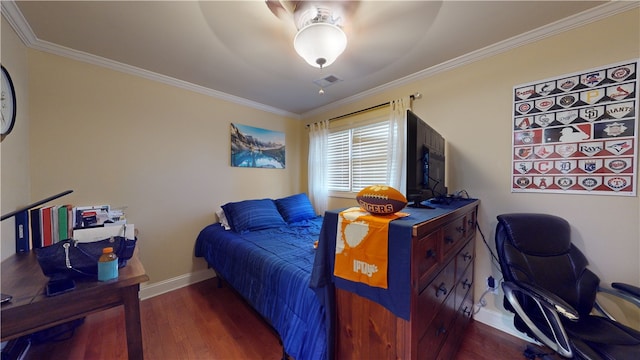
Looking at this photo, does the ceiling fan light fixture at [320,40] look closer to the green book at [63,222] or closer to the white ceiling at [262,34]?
the white ceiling at [262,34]

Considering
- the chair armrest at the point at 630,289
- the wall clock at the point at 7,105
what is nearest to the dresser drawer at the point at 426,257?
the chair armrest at the point at 630,289

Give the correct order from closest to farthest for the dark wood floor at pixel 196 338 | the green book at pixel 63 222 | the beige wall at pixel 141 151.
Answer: the dark wood floor at pixel 196 338 < the green book at pixel 63 222 < the beige wall at pixel 141 151

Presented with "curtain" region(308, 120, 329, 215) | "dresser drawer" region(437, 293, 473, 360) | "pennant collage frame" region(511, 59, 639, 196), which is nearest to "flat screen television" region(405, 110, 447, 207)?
"pennant collage frame" region(511, 59, 639, 196)

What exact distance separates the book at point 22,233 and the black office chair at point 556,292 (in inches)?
127

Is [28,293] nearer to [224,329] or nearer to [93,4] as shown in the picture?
[224,329]

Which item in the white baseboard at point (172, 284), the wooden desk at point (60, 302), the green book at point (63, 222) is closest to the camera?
the wooden desk at point (60, 302)

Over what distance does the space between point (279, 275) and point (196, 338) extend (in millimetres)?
940

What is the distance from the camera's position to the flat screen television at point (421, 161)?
1263 mm

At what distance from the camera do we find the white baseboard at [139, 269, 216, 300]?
2213 mm

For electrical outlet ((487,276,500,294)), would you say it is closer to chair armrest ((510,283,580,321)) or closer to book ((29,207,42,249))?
chair armrest ((510,283,580,321))

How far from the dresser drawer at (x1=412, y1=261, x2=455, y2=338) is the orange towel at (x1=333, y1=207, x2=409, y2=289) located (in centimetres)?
21

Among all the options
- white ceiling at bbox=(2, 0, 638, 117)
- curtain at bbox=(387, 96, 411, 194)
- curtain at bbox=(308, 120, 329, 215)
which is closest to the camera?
white ceiling at bbox=(2, 0, 638, 117)

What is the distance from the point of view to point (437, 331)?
113cm

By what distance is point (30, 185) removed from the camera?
171cm
